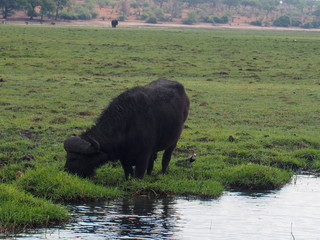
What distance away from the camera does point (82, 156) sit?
392 inches

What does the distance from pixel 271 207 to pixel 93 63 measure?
2128cm

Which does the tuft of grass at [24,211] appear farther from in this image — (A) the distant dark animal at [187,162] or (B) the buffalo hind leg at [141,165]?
(A) the distant dark animal at [187,162]

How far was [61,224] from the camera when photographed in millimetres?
8547

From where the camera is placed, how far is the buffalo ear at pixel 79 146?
Answer: 385 inches

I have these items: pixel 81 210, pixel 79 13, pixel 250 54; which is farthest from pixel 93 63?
pixel 79 13

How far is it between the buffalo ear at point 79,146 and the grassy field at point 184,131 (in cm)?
42

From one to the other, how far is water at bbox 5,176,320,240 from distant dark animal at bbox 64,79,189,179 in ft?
2.49

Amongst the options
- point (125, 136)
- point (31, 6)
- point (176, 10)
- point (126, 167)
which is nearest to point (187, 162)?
point (126, 167)

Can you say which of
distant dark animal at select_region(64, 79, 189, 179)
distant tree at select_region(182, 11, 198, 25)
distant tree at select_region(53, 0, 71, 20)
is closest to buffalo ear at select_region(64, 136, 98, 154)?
distant dark animal at select_region(64, 79, 189, 179)

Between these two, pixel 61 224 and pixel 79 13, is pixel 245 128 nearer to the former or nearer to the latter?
pixel 61 224

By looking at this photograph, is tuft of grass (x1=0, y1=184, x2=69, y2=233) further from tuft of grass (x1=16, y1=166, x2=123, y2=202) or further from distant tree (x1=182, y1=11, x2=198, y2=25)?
distant tree (x1=182, y1=11, x2=198, y2=25)

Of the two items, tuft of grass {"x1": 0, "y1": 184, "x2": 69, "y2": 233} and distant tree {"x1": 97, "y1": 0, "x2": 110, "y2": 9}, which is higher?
distant tree {"x1": 97, "y1": 0, "x2": 110, "y2": 9}

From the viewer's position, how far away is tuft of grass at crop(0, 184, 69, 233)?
8.14 meters

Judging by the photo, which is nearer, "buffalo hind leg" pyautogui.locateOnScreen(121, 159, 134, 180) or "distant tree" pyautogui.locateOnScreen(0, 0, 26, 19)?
"buffalo hind leg" pyautogui.locateOnScreen(121, 159, 134, 180)
